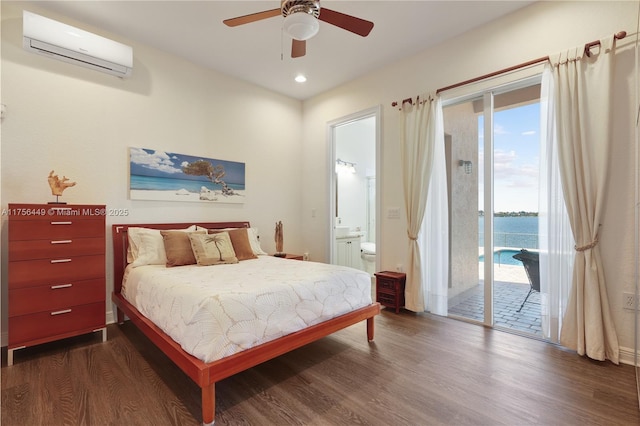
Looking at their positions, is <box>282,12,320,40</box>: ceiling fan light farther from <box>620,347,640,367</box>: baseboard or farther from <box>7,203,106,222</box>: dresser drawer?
<box>620,347,640,367</box>: baseboard

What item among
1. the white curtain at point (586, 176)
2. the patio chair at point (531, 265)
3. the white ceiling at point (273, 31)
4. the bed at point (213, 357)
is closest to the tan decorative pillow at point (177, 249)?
the bed at point (213, 357)

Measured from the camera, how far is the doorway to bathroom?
480 centimetres

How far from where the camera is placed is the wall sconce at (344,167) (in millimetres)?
5499

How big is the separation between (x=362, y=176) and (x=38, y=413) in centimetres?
533

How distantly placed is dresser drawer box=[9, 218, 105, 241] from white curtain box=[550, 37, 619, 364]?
414 cm

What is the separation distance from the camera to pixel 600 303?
2.37 metres

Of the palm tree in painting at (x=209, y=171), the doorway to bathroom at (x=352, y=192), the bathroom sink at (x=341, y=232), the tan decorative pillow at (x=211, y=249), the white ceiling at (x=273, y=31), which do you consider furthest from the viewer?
the bathroom sink at (x=341, y=232)

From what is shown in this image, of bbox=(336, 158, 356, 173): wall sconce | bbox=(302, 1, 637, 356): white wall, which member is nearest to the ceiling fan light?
bbox=(302, 1, 637, 356): white wall

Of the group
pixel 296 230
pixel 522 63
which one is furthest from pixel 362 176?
pixel 522 63

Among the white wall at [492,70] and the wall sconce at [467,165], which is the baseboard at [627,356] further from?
the wall sconce at [467,165]

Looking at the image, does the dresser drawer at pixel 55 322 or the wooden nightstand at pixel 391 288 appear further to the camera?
the wooden nightstand at pixel 391 288

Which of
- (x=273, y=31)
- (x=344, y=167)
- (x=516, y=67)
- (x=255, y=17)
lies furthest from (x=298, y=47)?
(x=344, y=167)

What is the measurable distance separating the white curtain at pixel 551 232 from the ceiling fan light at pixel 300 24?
2.18 meters

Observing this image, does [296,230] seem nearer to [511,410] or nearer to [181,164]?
[181,164]
